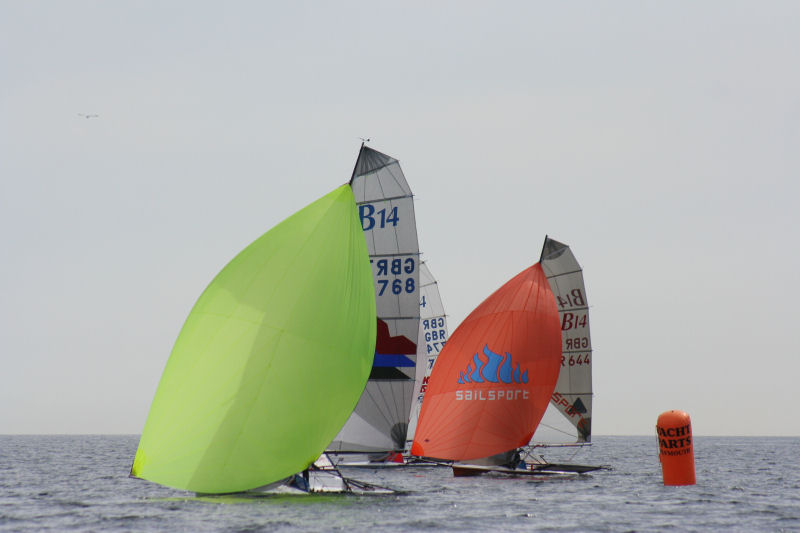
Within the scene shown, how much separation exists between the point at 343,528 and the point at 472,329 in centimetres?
1373

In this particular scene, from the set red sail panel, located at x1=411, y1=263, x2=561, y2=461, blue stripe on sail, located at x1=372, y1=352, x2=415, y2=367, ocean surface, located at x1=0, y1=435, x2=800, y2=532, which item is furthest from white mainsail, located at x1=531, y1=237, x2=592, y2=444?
blue stripe on sail, located at x1=372, y1=352, x2=415, y2=367

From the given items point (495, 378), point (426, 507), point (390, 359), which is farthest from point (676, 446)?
point (426, 507)

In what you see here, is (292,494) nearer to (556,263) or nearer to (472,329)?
(472,329)

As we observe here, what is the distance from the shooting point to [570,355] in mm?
36844

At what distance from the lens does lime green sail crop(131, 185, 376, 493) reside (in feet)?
69.2

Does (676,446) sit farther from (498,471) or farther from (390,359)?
(390,359)

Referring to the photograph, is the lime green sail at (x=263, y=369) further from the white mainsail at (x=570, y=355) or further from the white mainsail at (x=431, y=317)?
the white mainsail at (x=431, y=317)

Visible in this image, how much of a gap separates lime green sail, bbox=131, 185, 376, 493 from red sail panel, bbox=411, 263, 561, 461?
8.92m

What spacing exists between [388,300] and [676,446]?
9503mm

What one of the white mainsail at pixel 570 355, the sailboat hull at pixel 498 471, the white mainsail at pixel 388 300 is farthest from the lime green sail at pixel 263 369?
the white mainsail at pixel 570 355

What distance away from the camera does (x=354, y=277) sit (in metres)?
23.3

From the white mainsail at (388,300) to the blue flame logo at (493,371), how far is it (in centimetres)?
238

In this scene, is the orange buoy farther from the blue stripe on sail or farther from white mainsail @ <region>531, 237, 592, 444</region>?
the blue stripe on sail

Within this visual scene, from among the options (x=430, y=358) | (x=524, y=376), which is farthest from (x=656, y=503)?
(x=430, y=358)
